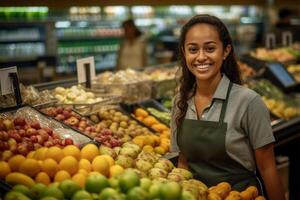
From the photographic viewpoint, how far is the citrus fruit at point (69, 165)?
8.32 ft

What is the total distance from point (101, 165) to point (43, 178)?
33 centimetres

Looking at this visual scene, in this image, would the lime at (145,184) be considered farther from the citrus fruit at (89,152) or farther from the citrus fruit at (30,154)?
the citrus fruit at (30,154)

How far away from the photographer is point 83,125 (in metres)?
3.51

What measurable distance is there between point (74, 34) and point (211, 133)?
775cm

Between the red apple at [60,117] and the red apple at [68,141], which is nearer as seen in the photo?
the red apple at [68,141]

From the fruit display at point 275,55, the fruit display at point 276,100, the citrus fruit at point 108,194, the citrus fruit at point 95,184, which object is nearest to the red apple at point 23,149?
the citrus fruit at point 95,184

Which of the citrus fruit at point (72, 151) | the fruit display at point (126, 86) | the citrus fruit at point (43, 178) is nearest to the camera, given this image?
the citrus fruit at point (43, 178)

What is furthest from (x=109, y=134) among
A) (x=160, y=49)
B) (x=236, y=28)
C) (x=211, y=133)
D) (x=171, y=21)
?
(x=236, y=28)

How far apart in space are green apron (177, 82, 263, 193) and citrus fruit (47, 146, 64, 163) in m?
0.89

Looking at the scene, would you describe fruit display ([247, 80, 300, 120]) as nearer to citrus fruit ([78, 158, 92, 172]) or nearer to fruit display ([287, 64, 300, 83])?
fruit display ([287, 64, 300, 83])

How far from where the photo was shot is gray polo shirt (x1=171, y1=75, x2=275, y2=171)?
2.89m

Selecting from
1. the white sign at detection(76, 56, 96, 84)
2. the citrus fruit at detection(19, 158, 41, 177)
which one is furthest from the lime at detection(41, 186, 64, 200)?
the white sign at detection(76, 56, 96, 84)

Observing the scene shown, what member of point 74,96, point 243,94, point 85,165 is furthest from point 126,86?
point 85,165

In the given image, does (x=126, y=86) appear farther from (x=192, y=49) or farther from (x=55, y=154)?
(x=55, y=154)
